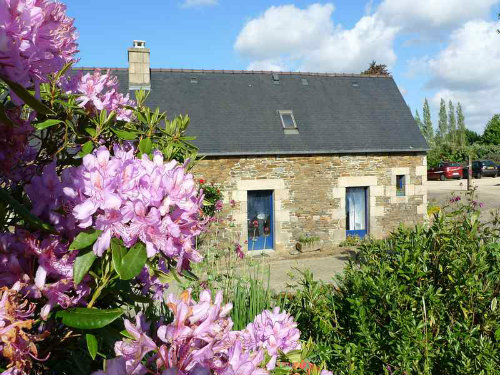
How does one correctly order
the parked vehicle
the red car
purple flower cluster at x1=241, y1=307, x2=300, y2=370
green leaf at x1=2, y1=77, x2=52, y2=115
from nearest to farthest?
green leaf at x1=2, y1=77, x2=52, y2=115 → purple flower cluster at x1=241, y1=307, x2=300, y2=370 → the red car → the parked vehicle

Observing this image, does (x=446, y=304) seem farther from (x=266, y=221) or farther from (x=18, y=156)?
(x=266, y=221)

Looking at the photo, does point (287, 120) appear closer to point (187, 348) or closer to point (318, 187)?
point (318, 187)

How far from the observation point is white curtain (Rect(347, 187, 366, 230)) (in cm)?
1462

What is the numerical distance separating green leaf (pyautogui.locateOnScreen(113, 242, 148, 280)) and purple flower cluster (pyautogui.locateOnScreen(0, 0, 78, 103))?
51 cm

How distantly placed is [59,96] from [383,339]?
2614mm

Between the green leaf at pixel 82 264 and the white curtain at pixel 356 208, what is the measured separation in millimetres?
13700

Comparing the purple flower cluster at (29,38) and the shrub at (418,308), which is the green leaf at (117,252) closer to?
the purple flower cluster at (29,38)

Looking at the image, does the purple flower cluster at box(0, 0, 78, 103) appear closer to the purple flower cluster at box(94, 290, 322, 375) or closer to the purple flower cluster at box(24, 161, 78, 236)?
the purple flower cluster at box(24, 161, 78, 236)

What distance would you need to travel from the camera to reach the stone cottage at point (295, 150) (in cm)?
1362

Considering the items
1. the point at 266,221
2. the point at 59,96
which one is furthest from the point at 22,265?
the point at 266,221

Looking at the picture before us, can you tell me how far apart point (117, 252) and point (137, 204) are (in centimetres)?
15

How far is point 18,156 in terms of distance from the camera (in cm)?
168

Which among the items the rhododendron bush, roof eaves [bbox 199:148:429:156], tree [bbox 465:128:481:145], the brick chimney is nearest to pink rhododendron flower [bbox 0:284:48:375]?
the rhododendron bush

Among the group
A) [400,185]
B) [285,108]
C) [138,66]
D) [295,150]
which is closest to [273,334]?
[295,150]
